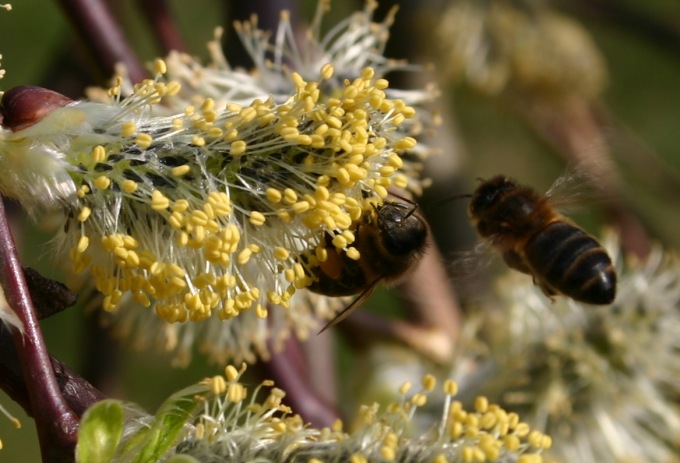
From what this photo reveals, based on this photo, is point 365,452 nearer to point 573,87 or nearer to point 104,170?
point 104,170

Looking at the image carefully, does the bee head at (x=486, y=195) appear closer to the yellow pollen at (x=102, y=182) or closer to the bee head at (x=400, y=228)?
the bee head at (x=400, y=228)

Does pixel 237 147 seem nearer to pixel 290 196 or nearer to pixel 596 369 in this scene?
pixel 290 196

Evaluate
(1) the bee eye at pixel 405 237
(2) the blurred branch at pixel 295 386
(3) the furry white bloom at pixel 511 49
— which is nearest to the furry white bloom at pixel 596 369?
(2) the blurred branch at pixel 295 386

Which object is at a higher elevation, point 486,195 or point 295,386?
point 486,195

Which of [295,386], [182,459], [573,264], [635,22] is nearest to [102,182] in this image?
[182,459]

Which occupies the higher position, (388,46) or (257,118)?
(257,118)

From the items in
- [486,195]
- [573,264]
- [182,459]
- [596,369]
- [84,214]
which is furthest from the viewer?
[596,369]

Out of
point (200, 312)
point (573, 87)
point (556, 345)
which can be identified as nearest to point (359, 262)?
point (200, 312)
